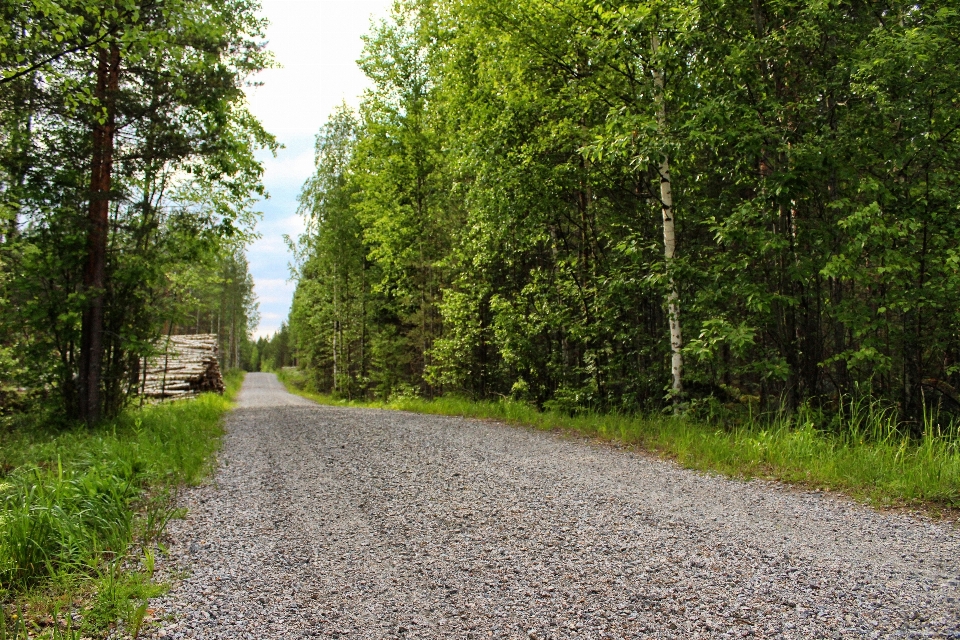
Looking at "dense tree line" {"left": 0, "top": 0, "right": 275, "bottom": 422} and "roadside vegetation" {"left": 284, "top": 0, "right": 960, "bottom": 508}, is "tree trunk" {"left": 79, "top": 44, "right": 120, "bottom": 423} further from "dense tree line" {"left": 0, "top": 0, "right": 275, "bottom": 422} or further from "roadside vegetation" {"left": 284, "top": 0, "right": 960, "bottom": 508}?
"roadside vegetation" {"left": 284, "top": 0, "right": 960, "bottom": 508}

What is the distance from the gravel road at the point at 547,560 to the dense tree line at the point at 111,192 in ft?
17.4

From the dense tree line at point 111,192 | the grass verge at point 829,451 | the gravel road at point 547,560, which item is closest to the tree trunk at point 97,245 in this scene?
the dense tree line at point 111,192

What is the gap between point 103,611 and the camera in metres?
2.73

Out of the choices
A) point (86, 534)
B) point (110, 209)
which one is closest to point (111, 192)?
point (110, 209)

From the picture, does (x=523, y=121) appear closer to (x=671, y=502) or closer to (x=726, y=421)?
(x=726, y=421)

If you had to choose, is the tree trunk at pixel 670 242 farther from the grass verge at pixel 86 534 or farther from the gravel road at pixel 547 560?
the grass verge at pixel 86 534

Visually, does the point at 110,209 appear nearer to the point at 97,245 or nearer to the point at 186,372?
the point at 97,245

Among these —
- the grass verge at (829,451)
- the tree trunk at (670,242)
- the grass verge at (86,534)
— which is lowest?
the grass verge at (86,534)

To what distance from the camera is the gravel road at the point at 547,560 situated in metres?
2.60

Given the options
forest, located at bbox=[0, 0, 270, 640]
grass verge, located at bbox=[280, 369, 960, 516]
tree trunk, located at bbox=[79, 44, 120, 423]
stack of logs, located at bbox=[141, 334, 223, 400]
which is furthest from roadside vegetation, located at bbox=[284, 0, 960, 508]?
stack of logs, located at bbox=[141, 334, 223, 400]

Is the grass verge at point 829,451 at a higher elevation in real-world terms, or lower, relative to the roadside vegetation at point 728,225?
lower

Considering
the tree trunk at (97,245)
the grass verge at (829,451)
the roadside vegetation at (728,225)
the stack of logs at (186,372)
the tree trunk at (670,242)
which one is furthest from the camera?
the stack of logs at (186,372)

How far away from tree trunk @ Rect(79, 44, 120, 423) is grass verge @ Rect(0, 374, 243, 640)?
7.49ft

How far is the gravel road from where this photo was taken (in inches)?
102
